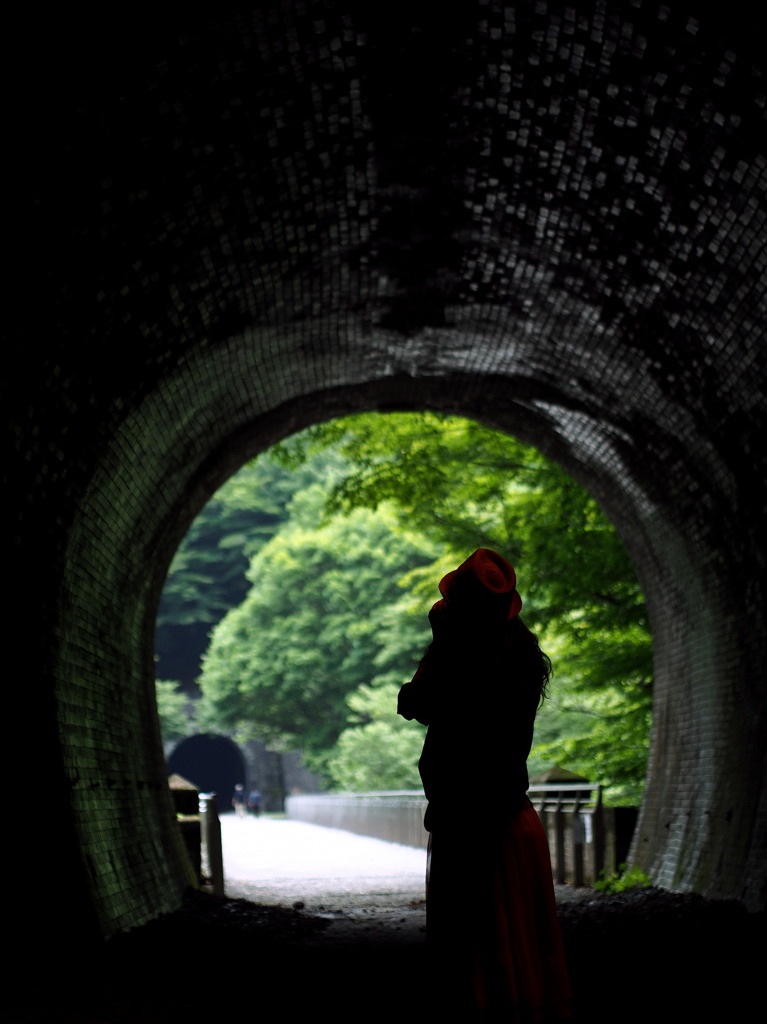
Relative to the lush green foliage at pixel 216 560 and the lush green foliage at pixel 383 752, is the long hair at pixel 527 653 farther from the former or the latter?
the lush green foliage at pixel 216 560

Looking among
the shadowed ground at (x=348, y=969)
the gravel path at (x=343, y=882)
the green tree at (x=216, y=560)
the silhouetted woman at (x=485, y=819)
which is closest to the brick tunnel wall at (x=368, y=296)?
the shadowed ground at (x=348, y=969)

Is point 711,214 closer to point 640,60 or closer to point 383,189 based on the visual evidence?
point 640,60

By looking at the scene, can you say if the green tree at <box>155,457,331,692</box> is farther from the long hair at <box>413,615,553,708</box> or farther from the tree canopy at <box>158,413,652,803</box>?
the long hair at <box>413,615,553,708</box>

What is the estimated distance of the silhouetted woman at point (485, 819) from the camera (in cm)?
402

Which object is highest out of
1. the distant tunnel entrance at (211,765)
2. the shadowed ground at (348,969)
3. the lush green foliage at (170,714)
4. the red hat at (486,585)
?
the lush green foliage at (170,714)

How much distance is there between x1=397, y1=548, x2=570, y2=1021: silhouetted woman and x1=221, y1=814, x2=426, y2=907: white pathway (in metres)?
8.21

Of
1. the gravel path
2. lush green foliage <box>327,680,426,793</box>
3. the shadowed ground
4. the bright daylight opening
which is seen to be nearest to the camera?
the shadowed ground

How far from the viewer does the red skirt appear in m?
4.00

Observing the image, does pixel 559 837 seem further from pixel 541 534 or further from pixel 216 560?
pixel 216 560

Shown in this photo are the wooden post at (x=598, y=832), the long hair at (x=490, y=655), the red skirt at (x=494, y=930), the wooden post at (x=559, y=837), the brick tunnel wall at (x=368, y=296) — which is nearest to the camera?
the red skirt at (x=494, y=930)

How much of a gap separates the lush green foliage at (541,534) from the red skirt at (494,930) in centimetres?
1013

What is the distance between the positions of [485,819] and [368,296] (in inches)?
257

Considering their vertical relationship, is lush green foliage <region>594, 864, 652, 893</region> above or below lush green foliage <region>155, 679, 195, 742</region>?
below

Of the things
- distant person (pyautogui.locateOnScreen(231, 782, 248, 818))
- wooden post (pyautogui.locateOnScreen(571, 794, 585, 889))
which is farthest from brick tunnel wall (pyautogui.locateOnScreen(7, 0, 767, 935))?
distant person (pyautogui.locateOnScreen(231, 782, 248, 818))
